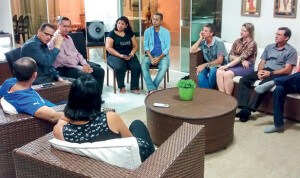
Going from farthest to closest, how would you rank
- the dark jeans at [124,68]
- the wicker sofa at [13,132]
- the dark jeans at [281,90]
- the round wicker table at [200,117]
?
1. the dark jeans at [124,68]
2. the dark jeans at [281,90]
3. the round wicker table at [200,117]
4. the wicker sofa at [13,132]

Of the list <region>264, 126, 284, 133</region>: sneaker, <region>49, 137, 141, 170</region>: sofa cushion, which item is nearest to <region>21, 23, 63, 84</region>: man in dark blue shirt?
<region>49, 137, 141, 170</region>: sofa cushion

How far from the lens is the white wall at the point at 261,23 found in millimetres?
4266

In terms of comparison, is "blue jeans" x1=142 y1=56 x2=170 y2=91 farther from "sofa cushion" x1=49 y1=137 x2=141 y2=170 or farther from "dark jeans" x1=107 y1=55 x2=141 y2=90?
"sofa cushion" x1=49 y1=137 x2=141 y2=170

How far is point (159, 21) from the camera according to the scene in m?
4.98

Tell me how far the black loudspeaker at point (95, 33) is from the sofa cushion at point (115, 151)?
467 centimetres

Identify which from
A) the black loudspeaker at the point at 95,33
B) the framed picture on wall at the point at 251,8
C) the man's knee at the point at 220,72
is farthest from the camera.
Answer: the black loudspeaker at the point at 95,33

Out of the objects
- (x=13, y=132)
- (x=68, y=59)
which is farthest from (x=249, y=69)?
(x=13, y=132)

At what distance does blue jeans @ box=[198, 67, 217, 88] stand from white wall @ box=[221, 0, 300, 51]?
761 millimetres

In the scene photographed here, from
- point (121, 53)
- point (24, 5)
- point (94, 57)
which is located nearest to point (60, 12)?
point (24, 5)

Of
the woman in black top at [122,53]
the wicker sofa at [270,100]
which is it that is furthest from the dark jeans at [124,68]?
the wicker sofa at [270,100]

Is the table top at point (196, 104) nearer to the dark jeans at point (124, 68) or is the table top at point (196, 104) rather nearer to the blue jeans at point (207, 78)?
the blue jeans at point (207, 78)

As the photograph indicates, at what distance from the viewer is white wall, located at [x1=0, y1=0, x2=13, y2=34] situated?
6.71 metres

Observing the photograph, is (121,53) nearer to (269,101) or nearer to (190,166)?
(269,101)

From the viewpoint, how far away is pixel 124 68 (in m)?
4.93
